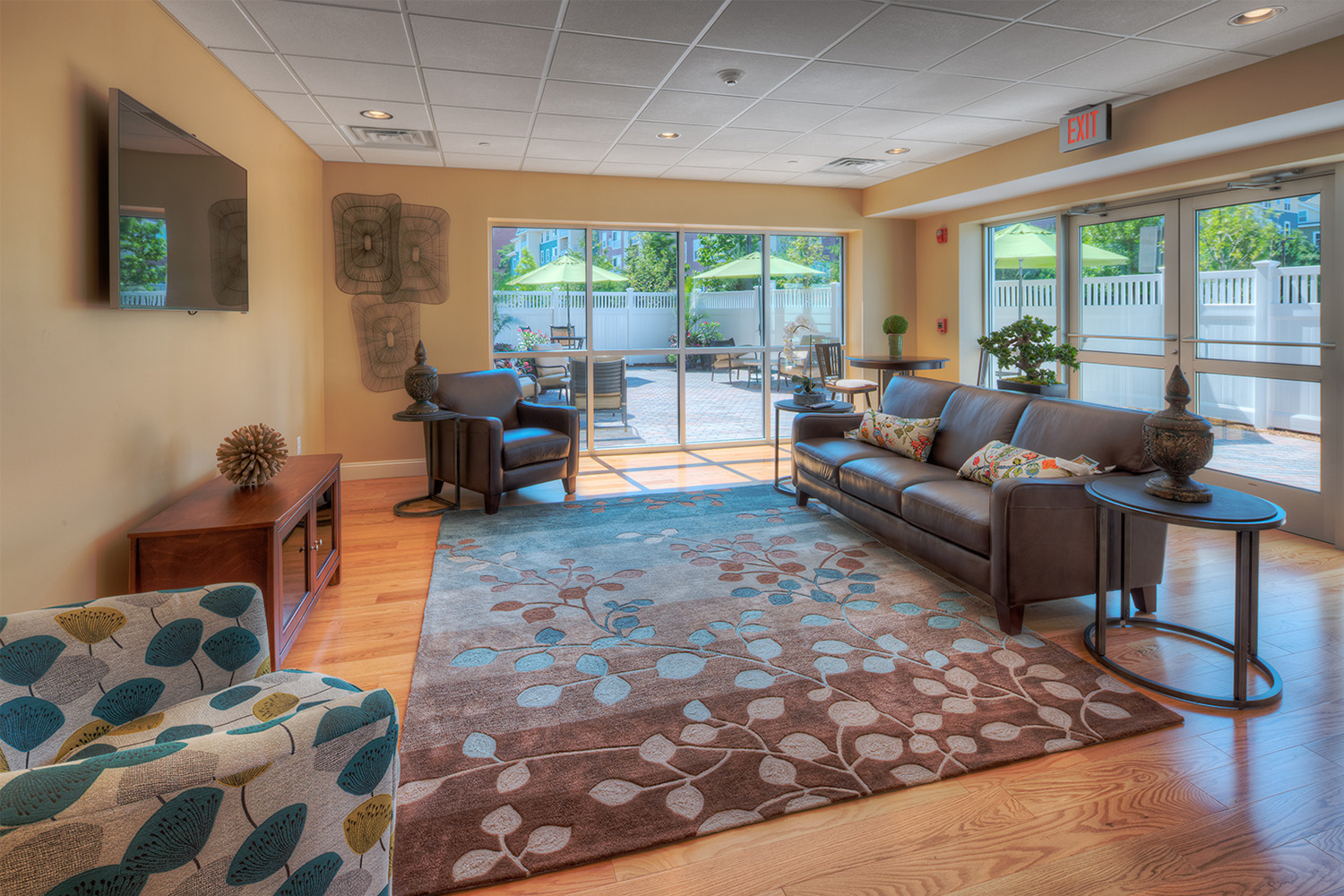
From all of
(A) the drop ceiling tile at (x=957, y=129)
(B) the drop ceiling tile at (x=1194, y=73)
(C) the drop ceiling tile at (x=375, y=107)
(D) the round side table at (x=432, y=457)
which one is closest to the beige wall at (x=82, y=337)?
(C) the drop ceiling tile at (x=375, y=107)

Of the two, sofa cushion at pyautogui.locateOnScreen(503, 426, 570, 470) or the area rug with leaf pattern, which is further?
sofa cushion at pyautogui.locateOnScreen(503, 426, 570, 470)

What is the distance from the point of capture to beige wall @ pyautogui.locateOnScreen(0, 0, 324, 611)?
2125mm

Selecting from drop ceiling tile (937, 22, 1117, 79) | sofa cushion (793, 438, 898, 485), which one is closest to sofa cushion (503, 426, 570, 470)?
sofa cushion (793, 438, 898, 485)

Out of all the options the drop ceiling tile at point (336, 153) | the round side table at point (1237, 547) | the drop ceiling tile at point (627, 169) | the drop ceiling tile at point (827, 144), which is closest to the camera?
the round side table at point (1237, 547)

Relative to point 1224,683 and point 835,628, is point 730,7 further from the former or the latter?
point 1224,683

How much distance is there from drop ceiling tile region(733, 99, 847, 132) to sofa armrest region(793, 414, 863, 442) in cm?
185

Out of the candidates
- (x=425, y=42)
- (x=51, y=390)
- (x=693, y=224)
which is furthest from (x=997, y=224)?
(x=51, y=390)

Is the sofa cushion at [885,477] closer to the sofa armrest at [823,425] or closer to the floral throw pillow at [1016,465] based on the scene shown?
the floral throw pillow at [1016,465]

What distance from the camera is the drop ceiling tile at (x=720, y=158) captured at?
5.68 meters

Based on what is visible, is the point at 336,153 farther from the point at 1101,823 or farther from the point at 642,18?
the point at 1101,823

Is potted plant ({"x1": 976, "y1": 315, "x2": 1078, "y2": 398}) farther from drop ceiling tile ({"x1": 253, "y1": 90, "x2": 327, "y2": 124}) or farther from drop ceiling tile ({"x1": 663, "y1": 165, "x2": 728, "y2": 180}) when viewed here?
drop ceiling tile ({"x1": 253, "y1": 90, "x2": 327, "y2": 124})

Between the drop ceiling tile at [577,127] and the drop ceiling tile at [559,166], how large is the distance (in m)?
0.76

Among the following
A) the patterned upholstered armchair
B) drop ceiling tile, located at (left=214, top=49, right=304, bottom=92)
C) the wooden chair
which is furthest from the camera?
the wooden chair

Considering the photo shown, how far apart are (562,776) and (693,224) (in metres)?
5.71
